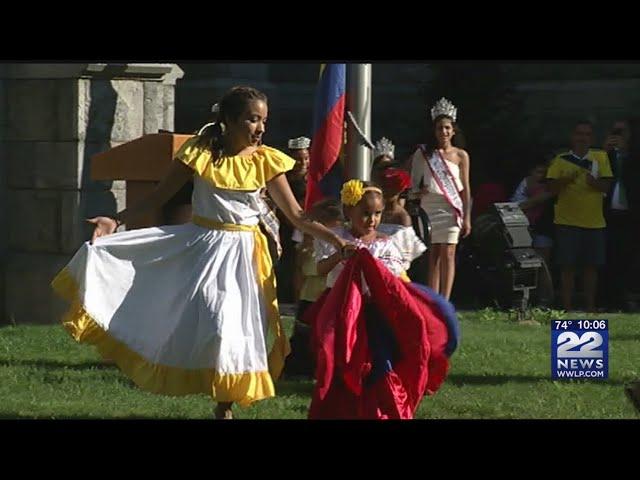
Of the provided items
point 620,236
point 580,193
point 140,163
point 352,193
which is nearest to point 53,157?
point 140,163

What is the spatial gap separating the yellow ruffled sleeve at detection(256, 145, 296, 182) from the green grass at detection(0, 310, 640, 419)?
141cm

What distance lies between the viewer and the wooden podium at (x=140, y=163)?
36.0 ft

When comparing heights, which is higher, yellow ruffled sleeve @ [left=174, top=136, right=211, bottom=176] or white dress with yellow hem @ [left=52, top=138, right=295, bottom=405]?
yellow ruffled sleeve @ [left=174, top=136, right=211, bottom=176]

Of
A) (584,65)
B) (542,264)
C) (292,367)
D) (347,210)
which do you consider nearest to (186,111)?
(584,65)

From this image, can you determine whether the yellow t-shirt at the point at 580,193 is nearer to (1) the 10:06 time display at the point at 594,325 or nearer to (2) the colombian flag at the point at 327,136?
(2) the colombian flag at the point at 327,136

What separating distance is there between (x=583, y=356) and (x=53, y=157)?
4.75m

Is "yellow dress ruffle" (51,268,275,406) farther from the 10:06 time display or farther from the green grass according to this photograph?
the 10:06 time display

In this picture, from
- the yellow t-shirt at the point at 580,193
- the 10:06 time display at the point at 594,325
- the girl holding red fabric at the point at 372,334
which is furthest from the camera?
the yellow t-shirt at the point at 580,193

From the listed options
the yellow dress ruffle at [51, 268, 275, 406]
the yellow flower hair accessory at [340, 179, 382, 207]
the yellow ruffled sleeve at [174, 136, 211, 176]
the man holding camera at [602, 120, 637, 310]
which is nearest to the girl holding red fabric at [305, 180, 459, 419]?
the yellow flower hair accessory at [340, 179, 382, 207]

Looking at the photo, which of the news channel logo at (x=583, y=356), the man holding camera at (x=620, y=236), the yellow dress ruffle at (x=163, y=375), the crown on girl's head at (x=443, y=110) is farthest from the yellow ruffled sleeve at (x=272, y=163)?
the man holding camera at (x=620, y=236)

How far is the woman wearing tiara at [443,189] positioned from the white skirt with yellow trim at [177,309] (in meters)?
4.22

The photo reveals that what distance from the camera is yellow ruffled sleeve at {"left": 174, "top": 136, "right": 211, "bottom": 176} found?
807 centimetres

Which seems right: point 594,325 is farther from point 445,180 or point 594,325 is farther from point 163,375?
point 163,375

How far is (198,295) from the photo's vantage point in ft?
26.4
